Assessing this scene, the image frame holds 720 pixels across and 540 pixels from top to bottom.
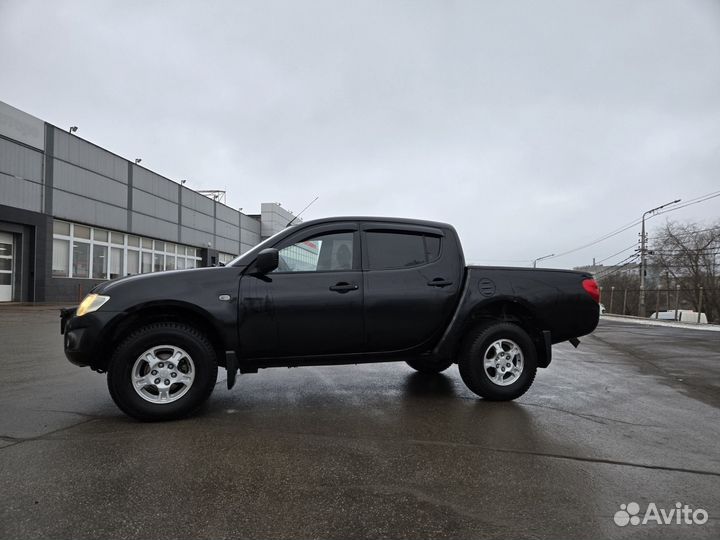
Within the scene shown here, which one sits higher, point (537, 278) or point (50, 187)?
point (50, 187)

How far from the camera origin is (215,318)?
154 inches

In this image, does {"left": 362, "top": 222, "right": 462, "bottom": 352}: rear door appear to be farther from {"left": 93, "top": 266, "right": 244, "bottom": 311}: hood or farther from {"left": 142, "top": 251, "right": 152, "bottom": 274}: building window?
{"left": 142, "top": 251, "right": 152, "bottom": 274}: building window

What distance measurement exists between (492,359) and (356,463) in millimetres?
2167

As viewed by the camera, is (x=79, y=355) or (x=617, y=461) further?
(x=79, y=355)

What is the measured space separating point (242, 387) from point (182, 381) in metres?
1.42

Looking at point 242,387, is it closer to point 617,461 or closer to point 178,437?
point 178,437

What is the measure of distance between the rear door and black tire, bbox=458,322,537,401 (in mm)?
389

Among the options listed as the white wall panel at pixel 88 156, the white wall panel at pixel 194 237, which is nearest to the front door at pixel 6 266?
the white wall panel at pixel 88 156

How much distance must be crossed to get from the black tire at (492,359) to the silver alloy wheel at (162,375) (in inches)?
104

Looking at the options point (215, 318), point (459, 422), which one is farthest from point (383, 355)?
point (215, 318)

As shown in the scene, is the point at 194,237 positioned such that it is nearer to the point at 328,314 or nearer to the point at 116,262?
the point at 116,262

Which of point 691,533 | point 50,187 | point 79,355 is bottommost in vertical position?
point 691,533

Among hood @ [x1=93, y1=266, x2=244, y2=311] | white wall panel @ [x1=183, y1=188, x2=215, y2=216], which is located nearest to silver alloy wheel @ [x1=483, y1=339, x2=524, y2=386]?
hood @ [x1=93, y1=266, x2=244, y2=311]

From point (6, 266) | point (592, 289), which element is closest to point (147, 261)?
point (6, 266)
